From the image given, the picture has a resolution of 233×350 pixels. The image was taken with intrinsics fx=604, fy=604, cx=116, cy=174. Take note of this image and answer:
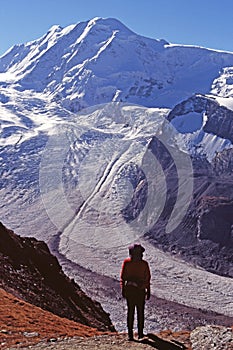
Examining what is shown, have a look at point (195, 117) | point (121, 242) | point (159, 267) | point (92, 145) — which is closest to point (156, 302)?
point (159, 267)

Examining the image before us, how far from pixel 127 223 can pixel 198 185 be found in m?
14.9

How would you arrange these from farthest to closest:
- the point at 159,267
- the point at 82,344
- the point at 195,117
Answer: the point at 195,117 < the point at 159,267 < the point at 82,344

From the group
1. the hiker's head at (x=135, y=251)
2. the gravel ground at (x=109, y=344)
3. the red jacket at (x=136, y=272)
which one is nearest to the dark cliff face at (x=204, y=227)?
the gravel ground at (x=109, y=344)

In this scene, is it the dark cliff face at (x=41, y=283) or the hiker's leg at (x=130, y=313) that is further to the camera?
the dark cliff face at (x=41, y=283)

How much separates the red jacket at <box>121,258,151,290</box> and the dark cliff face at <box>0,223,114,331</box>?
27.1 feet

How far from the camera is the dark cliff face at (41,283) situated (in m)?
20.2

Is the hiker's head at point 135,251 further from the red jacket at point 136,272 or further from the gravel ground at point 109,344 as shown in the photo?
the gravel ground at point 109,344

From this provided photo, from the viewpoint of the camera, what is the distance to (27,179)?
13925 centimetres

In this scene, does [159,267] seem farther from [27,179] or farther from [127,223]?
[27,179]

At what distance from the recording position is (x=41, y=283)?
22.9 metres

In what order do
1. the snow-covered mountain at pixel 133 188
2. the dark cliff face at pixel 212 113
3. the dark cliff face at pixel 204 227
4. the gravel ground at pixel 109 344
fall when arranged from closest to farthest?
the gravel ground at pixel 109 344, the dark cliff face at pixel 204 227, the snow-covered mountain at pixel 133 188, the dark cliff face at pixel 212 113

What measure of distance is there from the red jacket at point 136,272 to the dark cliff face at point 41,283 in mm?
8262

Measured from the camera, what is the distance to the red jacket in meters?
11.1

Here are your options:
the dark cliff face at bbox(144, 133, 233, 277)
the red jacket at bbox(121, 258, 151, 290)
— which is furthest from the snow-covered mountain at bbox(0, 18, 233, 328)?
the red jacket at bbox(121, 258, 151, 290)
